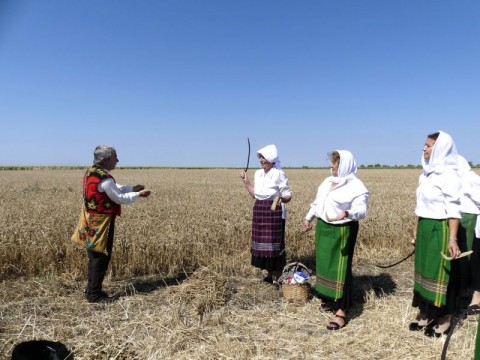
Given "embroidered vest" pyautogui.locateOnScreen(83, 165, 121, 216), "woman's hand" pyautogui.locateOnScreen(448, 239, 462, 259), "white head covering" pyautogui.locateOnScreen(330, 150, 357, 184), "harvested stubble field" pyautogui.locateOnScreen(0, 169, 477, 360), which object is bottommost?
"harvested stubble field" pyautogui.locateOnScreen(0, 169, 477, 360)

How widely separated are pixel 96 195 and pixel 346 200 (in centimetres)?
312

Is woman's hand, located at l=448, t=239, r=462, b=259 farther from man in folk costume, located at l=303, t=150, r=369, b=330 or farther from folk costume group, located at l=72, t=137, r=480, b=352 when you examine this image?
man in folk costume, located at l=303, t=150, r=369, b=330

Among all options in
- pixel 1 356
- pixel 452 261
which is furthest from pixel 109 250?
pixel 452 261

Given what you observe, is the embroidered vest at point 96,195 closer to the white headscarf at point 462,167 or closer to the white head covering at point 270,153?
the white head covering at point 270,153

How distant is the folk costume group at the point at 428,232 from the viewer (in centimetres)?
395

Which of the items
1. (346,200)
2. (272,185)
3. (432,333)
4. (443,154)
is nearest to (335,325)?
(432,333)

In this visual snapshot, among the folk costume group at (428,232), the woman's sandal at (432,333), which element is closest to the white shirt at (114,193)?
the folk costume group at (428,232)

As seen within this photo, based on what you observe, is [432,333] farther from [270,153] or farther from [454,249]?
[270,153]

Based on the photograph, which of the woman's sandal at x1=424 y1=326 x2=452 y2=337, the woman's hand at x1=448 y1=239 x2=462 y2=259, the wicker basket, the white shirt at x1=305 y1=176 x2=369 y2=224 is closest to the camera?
the woman's hand at x1=448 y1=239 x2=462 y2=259

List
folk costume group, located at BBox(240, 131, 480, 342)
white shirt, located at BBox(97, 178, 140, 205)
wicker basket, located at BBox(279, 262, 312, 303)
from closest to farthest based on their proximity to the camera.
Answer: folk costume group, located at BBox(240, 131, 480, 342), white shirt, located at BBox(97, 178, 140, 205), wicker basket, located at BBox(279, 262, 312, 303)

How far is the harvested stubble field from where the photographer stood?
12.8ft

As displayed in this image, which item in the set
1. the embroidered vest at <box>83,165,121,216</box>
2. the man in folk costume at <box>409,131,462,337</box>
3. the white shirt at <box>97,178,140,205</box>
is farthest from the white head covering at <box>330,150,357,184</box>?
the embroidered vest at <box>83,165,121,216</box>

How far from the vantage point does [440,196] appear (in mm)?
3986

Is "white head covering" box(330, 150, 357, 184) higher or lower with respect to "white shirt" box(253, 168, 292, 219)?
higher
